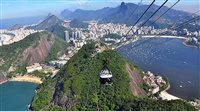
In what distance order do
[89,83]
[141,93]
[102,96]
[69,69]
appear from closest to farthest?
[102,96]
[89,83]
[141,93]
[69,69]

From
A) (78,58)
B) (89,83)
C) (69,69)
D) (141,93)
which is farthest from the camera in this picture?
(78,58)

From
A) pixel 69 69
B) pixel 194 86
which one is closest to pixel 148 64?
pixel 194 86

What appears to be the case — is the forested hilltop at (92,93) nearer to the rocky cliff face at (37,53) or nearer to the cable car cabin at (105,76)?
the cable car cabin at (105,76)

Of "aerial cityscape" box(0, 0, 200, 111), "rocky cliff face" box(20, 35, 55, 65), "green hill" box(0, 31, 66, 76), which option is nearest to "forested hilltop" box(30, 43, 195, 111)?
"aerial cityscape" box(0, 0, 200, 111)

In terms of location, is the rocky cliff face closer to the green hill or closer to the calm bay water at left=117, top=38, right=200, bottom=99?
the green hill

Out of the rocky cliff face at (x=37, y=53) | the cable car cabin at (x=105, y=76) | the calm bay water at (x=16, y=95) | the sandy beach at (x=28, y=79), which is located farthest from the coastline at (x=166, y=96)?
the rocky cliff face at (x=37, y=53)

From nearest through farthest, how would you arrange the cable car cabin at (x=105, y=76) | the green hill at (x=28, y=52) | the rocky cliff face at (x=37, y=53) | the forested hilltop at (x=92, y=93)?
the cable car cabin at (x=105, y=76)
the forested hilltop at (x=92, y=93)
the green hill at (x=28, y=52)
the rocky cliff face at (x=37, y=53)

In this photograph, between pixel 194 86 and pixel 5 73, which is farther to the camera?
pixel 5 73

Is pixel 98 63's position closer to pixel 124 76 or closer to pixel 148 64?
pixel 124 76
